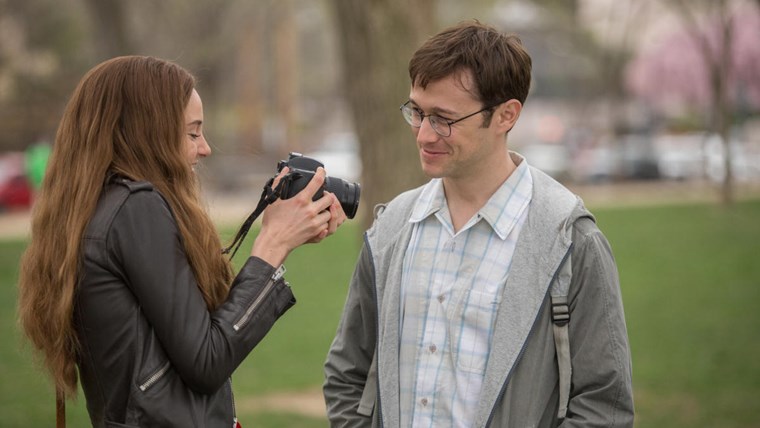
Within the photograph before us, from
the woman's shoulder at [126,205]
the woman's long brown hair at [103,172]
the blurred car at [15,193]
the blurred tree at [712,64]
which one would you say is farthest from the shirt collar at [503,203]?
the blurred car at [15,193]

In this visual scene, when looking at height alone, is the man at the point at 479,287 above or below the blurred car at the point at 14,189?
above

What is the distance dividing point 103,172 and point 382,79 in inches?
176

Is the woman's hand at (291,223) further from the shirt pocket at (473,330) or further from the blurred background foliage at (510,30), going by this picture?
the blurred background foliage at (510,30)

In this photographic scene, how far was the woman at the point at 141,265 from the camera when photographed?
8.02ft

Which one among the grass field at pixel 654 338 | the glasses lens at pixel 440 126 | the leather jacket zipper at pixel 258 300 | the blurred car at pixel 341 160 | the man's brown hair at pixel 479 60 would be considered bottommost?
the blurred car at pixel 341 160

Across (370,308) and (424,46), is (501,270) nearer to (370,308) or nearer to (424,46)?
(370,308)

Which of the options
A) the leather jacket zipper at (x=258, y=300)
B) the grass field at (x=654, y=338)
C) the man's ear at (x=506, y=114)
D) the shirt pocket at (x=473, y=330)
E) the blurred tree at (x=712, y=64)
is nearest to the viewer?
the leather jacket zipper at (x=258, y=300)

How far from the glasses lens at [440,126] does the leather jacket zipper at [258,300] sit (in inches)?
22.6

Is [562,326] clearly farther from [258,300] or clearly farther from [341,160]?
[341,160]

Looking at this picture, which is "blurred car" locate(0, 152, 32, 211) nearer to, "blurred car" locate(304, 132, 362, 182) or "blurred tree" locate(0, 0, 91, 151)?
"blurred tree" locate(0, 0, 91, 151)

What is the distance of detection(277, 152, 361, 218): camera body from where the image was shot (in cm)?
272

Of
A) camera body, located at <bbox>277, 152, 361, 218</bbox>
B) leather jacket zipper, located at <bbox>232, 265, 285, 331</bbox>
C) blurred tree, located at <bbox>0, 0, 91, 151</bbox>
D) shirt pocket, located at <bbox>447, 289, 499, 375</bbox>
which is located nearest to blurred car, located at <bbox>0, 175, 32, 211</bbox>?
blurred tree, located at <bbox>0, 0, 91, 151</bbox>

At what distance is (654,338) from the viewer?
977 centimetres

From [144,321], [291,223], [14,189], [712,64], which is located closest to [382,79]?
[291,223]
